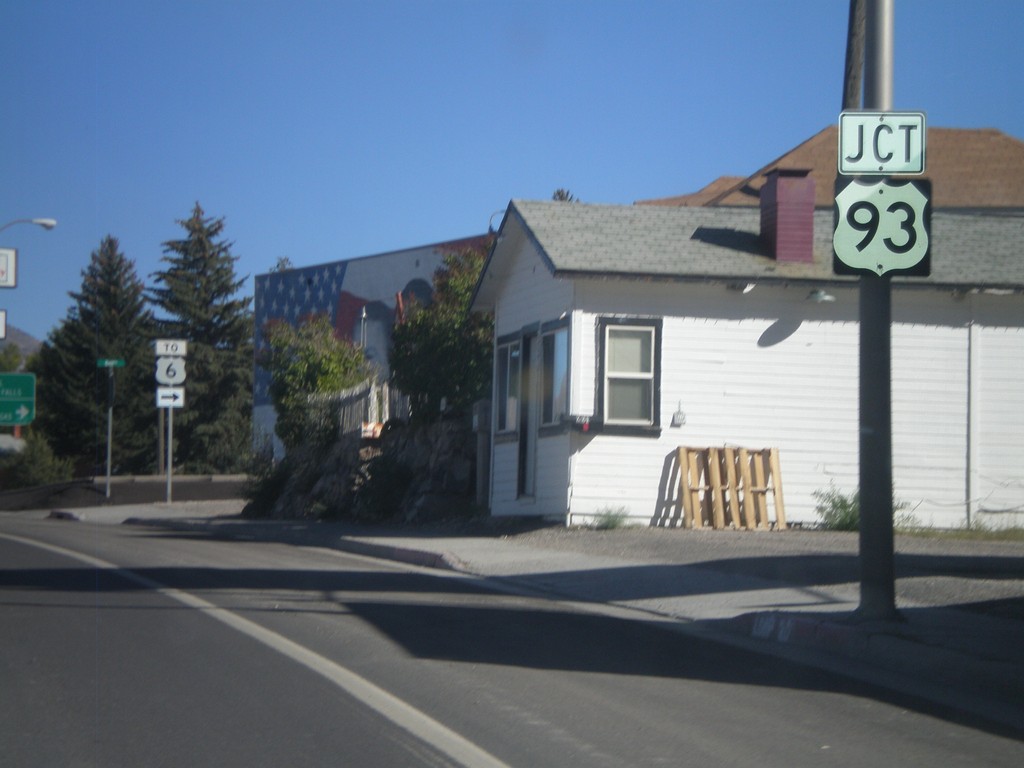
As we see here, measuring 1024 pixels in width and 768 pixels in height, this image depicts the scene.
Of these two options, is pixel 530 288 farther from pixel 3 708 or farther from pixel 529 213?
pixel 3 708

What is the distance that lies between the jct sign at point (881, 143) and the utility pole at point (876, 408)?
0.43 feet

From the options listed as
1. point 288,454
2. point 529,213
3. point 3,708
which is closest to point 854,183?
point 3,708

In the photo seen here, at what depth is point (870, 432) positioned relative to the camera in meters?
8.83

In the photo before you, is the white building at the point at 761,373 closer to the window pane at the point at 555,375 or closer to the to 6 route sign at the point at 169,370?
the window pane at the point at 555,375

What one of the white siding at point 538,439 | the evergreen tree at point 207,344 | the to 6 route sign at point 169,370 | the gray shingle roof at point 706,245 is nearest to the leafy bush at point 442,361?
the white siding at point 538,439

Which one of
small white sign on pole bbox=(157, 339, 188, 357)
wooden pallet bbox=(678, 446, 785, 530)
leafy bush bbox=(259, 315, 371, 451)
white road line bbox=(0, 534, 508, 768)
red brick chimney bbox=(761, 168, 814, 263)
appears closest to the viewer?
white road line bbox=(0, 534, 508, 768)

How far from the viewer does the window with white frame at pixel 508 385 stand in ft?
63.6

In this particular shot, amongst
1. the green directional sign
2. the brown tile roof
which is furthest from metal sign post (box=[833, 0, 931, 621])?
the brown tile roof

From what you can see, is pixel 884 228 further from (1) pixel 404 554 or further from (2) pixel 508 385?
(2) pixel 508 385

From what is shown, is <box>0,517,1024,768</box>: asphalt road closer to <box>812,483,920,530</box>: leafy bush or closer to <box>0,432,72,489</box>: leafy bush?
<box>812,483,920,530</box>: leafy bush

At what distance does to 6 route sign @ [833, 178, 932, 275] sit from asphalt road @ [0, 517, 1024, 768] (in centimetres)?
304

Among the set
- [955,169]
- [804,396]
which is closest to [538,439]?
[804,396]

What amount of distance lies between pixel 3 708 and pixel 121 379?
22022 millimetres

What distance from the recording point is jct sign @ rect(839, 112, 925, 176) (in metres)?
8.80
